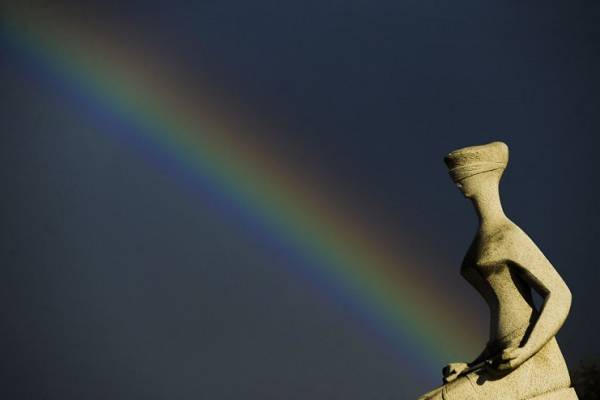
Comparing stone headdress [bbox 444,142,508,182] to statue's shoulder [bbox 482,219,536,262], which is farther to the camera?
stone headdress [bbox 444,142,508,182]

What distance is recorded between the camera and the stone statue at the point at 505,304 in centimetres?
527

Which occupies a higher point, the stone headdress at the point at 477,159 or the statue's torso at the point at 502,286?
the stone headdress at the point at 477,159

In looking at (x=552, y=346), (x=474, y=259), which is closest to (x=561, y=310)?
(x=552, y=346)

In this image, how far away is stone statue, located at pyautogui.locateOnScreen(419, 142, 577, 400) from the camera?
5270 mm

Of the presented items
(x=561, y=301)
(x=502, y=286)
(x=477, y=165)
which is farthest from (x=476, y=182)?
(x=561, y=301)

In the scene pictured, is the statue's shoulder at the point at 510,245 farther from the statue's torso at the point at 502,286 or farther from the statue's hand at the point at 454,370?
the statue's hand at the point at 454,370

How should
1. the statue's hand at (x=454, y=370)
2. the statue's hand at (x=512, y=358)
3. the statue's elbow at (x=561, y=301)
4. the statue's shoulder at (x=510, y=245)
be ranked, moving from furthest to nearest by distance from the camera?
1. the statue's hand at (x=454, y=370)
2. the statue's shoulder at (x=510, y=245)
3. the statue's elbow at (x=561, y=301)
4. the statue's hand at (x=512, y=358)

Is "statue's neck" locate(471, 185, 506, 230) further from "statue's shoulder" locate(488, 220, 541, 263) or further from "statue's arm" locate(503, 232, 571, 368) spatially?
"statue's arm" locate(503, 232, 571, 368)

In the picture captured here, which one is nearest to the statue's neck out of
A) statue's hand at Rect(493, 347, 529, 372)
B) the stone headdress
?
the stone headdress

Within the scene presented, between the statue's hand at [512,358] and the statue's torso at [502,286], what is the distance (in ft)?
0.86

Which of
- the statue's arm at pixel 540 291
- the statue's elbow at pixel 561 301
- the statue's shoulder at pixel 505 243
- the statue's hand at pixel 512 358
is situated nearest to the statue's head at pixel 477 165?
the statue's shoulder at pixel 505 243

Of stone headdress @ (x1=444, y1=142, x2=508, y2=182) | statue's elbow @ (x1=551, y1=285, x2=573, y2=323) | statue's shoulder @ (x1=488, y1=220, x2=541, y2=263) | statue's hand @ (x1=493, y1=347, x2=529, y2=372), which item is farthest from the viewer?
stone headdress @ (x1=444, y1=142, x2=508, y2=182)

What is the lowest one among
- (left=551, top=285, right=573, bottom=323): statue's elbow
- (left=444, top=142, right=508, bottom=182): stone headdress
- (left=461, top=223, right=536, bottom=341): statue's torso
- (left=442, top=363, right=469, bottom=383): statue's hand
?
(left=442, top=363, right=469, bottom=383): statue's hand

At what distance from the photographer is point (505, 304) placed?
18.1ft
